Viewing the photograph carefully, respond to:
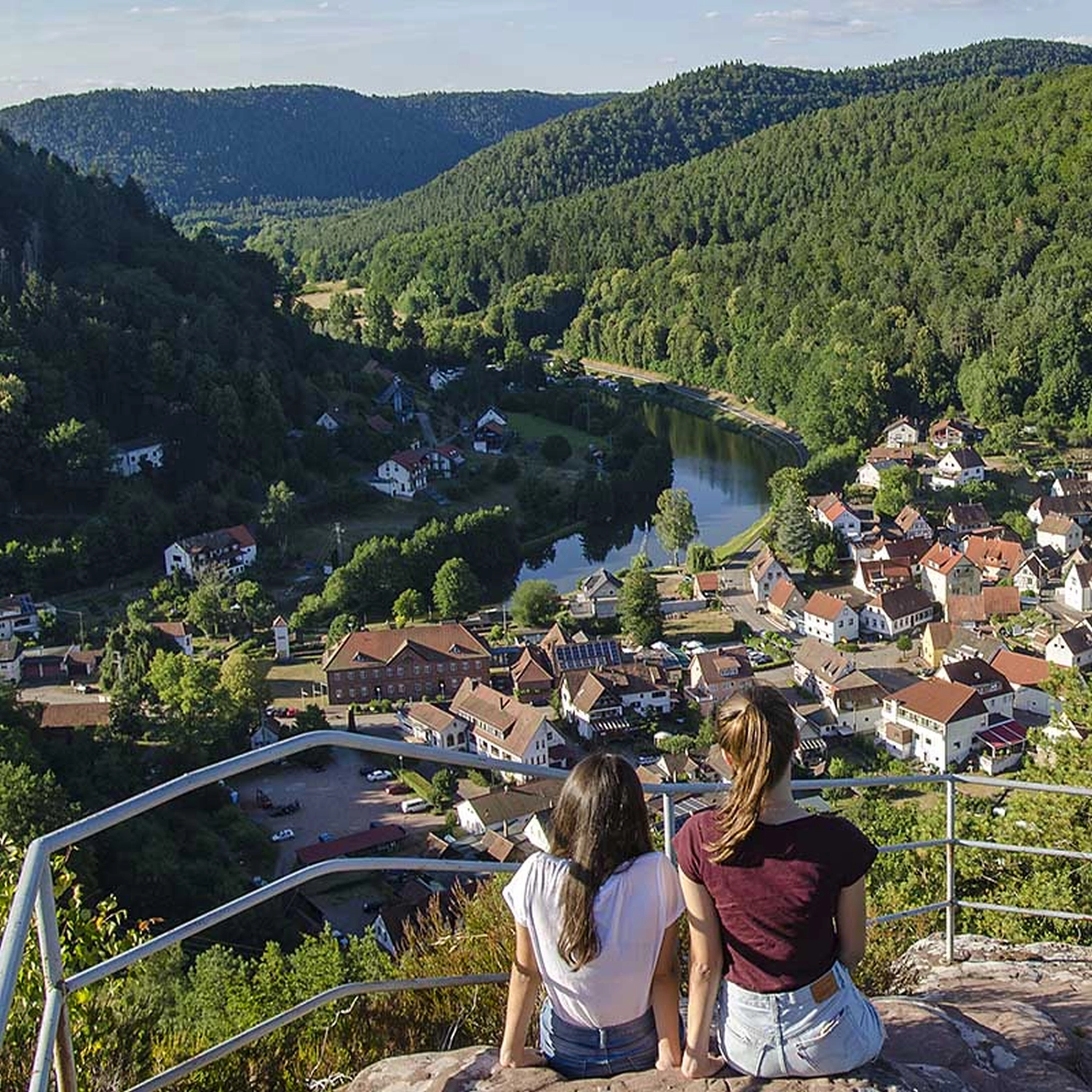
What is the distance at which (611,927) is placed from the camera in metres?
1.86

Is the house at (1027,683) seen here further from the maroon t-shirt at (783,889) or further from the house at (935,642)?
the maroon t-shirt at (783,889)

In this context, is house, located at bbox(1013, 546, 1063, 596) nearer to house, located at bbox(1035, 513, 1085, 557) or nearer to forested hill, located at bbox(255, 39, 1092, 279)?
house, located at bbox(1035, 513, 1085, 557)

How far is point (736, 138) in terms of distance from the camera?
84000 mm

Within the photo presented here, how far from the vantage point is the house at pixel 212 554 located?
22.1 m

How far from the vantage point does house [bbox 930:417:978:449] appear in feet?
98.2

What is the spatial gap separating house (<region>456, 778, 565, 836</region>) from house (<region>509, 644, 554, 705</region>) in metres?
3.79

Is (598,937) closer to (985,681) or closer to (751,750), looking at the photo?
(751,750)

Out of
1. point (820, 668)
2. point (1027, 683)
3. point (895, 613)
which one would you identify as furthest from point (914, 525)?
point (1027, 683)

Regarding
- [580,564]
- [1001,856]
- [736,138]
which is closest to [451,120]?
[736,138]

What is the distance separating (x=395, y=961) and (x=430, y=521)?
65.9 feet

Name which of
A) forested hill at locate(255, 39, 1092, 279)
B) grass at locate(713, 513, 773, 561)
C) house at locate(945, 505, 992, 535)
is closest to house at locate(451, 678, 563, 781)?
grass at locate(713, 513, 773, 561)

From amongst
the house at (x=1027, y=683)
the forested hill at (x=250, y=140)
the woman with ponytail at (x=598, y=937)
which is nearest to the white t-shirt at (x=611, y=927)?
the woman with ponytail at (x=598, y=937)

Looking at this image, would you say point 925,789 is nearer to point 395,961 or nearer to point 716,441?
point 395,961

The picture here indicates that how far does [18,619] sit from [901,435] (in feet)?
69.2
